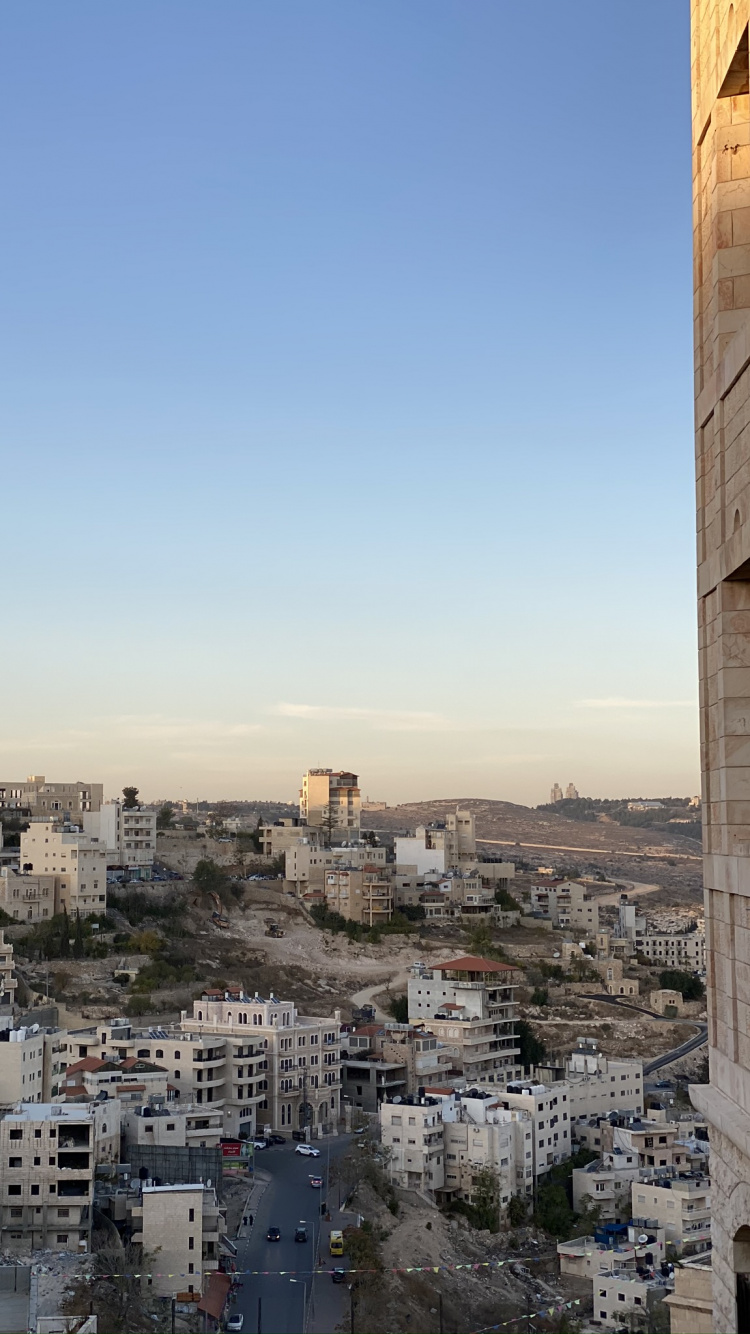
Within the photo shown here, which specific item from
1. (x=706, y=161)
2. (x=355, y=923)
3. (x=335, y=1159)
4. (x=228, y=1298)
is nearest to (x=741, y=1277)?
(x=706, y=161)

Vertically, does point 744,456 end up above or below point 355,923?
above

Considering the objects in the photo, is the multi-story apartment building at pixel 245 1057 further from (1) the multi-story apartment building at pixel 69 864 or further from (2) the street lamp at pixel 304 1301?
(1) the multi-story apartment building at pixel 69 864

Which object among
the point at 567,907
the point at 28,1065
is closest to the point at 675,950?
the point at 567,907

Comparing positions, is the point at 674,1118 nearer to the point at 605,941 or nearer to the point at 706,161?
the point at 605,941

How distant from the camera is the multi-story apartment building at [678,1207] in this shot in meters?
20.6

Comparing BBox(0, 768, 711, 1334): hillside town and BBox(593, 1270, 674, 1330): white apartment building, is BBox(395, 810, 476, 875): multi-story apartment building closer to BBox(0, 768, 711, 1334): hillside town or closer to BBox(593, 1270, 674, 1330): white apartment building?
BBox(0, 768, 711, 1334): hillside town

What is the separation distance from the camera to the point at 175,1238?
59.8ft

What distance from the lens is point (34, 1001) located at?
32312 millimetres

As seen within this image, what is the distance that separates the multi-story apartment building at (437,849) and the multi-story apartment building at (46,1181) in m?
33.2

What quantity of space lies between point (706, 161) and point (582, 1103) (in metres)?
23.9

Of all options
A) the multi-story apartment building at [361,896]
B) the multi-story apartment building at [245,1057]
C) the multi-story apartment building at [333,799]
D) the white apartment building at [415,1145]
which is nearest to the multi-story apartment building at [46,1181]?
the white apartment building at [415,1145]

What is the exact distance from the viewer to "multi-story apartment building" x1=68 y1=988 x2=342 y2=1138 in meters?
26.5

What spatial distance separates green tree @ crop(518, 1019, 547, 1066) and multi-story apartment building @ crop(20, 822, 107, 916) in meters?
12.7

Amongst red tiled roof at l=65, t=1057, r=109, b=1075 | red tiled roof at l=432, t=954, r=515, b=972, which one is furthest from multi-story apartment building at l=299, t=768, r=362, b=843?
red tiled roof at l=65, t=1057, r=109, b=1075
